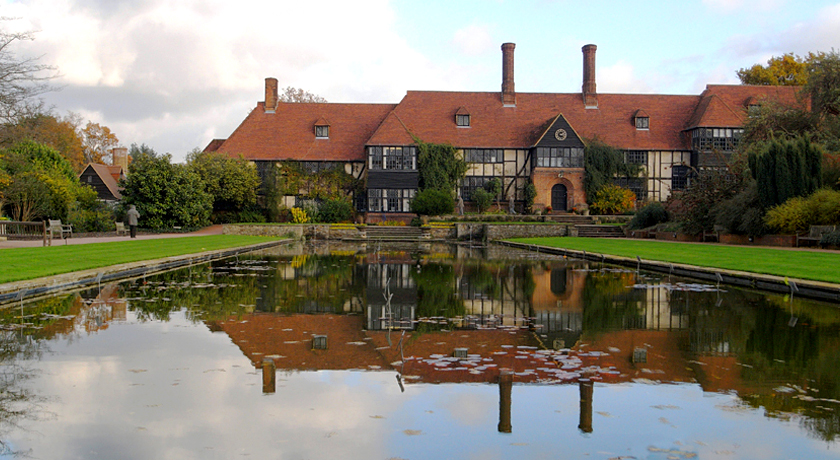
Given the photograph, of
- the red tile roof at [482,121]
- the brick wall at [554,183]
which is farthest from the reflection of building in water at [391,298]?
the red tile roof at [482,121]

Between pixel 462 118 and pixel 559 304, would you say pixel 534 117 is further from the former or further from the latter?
pixel 559 304

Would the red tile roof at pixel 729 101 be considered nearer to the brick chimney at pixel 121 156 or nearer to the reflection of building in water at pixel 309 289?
the reflection of building in water at pixel 309 289

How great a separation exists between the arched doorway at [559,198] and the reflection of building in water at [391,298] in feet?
104

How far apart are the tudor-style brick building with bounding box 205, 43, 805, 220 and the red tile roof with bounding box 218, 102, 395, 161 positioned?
8 cm

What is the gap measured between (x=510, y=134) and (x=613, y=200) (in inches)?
358

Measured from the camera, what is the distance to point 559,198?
48188 millimetres

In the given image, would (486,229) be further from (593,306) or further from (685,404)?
(685,404)

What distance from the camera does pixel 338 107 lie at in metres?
53.2

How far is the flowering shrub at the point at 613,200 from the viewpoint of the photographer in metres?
45.9

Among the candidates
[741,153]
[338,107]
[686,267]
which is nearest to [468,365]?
[686,267]

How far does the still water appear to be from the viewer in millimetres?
4309

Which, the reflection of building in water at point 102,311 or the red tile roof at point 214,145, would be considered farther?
the red tile roof at point 214,145

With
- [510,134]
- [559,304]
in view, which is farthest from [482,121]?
[559,304]

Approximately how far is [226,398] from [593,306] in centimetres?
667
